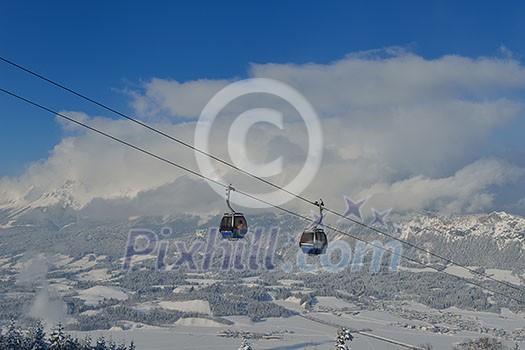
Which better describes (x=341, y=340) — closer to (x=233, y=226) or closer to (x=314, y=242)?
(x=314, y=242)

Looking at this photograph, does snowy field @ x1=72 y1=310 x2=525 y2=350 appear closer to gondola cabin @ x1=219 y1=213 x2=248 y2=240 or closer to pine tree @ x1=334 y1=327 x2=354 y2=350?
pine tree @ x1=334 y1=327 x2=354 y2=350

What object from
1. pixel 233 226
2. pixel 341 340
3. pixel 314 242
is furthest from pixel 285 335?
pixel 233 226

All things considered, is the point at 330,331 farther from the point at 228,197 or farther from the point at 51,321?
the point at 228,197

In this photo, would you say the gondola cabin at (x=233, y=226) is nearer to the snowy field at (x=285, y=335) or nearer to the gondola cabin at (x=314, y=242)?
the gondola cabin at (x=314, y=242)

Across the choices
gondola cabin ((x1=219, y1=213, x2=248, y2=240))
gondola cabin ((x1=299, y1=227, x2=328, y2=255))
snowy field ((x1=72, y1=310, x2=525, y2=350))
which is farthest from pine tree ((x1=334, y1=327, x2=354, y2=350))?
snowy field ((x1=72, y1=310, x2=525, y2=350))

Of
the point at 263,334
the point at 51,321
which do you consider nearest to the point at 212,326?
the point at 263,334

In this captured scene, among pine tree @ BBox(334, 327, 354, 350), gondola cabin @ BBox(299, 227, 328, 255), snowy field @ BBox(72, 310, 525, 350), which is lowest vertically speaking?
snowy field @ BBox(72, 310, 525, 350)
